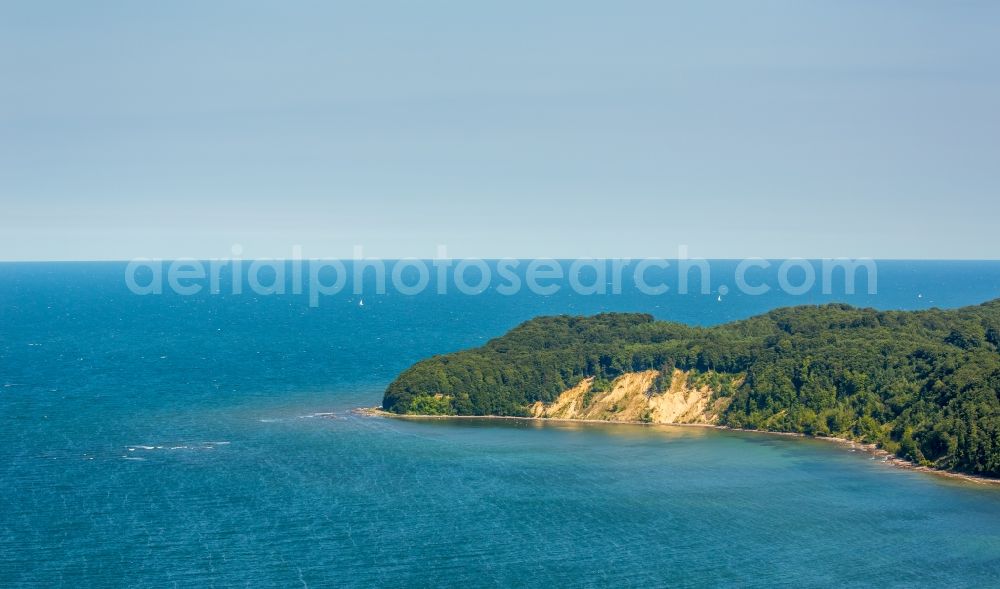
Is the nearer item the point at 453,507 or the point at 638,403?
the point at 453,507

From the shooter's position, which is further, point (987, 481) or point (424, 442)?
point (424, 442)

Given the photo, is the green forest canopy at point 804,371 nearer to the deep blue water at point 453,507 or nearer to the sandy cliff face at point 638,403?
the sandy cliff face at point 638,403

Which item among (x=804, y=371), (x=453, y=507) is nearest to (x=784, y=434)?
(x=804, y=371)

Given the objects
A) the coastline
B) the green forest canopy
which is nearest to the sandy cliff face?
the coastline

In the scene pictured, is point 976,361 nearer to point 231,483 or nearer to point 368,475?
point 368,475

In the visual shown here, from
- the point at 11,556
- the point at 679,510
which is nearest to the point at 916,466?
the point at 679,510

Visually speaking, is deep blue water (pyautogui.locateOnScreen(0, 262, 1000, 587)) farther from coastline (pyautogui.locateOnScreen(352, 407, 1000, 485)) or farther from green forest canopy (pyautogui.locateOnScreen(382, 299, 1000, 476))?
green forest canopy (pyautogui.locateOnScreen(382, 299, 1000, 476))

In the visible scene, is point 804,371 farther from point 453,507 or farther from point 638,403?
point 453,507
